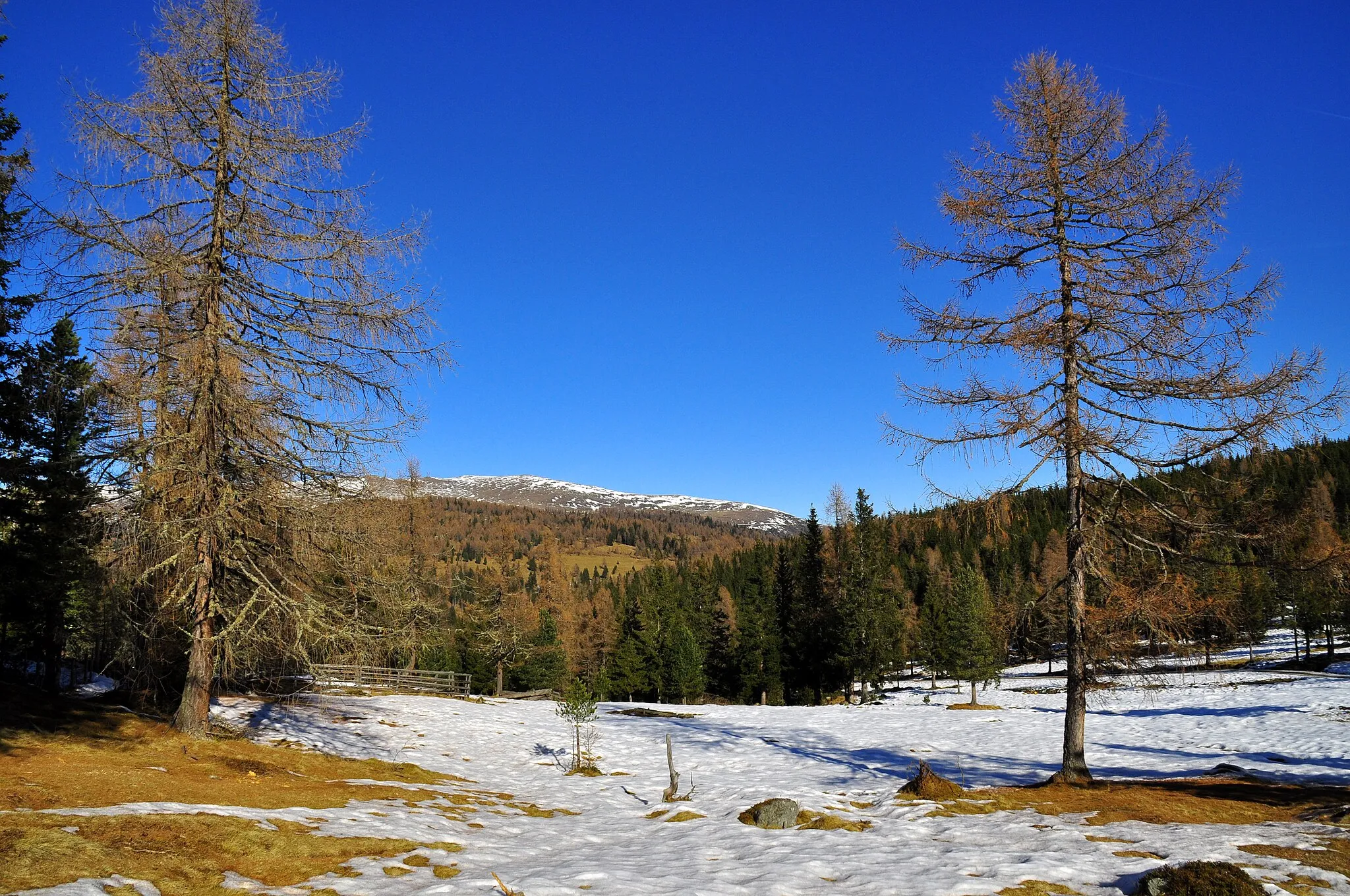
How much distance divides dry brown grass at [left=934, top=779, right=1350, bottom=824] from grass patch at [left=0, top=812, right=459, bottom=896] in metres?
8.45

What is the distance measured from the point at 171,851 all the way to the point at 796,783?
11382 mm

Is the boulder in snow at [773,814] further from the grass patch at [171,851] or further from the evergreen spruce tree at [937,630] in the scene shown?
the evergreen spruce tree at [937,630]

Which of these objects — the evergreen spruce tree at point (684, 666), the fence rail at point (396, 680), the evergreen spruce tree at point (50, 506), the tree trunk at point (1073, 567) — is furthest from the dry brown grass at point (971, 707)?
the evergreen spruce tree at point (50, 506)

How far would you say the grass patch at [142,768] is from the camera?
819cm

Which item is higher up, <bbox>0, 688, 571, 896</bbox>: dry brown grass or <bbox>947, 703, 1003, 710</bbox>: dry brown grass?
<bbox>0, 688, 571, 896</bbox>: dry brown grass

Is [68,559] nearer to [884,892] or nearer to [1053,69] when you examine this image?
[884,892]

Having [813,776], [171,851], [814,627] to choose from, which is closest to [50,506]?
[171,851]

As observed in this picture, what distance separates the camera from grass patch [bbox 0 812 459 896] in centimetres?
575

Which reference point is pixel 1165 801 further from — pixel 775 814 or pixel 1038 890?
pixel 775 814

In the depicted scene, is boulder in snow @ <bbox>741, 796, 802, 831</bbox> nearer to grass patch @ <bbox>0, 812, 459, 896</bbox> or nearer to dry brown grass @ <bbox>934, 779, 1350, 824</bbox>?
dry brown grass @ <bbox>934, 779, 1350, 824</bbox>

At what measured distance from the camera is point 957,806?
1092 cm

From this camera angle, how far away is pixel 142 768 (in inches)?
385

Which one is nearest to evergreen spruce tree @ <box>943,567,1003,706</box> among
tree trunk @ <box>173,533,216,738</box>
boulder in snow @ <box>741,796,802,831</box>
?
boulder in snow @ <box>741,796,802,831</box>

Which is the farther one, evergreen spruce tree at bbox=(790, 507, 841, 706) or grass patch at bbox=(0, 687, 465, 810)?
evergreen spruce tree at bbox=(790, 507, 841, 706)
